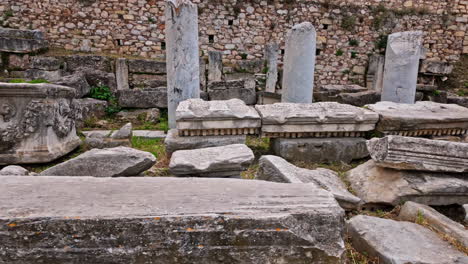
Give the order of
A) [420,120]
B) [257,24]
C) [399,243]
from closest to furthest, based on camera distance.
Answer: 1. [399,243]
2. [420,120]
3. [257,24]

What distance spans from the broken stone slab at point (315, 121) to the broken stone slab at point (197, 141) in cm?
43

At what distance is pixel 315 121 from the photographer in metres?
3.63

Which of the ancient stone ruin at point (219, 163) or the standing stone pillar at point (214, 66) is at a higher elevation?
the standing stone pillar at point (214, 66)

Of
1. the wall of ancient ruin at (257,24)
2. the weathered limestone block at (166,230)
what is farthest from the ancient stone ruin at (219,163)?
the wall of ancient ruin at (257,24)

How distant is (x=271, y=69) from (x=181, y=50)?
5469mm

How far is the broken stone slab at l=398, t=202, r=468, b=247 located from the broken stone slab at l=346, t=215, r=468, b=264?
111mm

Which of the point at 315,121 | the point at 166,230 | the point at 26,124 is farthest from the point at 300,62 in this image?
the point at 166,230

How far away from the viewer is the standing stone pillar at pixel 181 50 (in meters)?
4.85

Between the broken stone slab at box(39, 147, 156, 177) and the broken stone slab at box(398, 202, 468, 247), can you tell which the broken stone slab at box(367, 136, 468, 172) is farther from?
the broken stone slab at box(39, 147, 156, 177)

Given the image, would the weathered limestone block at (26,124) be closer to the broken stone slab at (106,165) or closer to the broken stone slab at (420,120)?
the broken stone slab at (106,165)

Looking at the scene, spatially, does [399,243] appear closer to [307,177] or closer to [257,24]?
[307,177]

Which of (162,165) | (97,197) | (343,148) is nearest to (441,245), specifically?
(343,148)

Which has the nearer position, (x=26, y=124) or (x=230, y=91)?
(x=26, y=124)

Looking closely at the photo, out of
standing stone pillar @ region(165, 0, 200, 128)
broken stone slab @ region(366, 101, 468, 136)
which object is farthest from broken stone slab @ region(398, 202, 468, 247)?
standing stone pillar @ region(165, 0, 200, 128)
